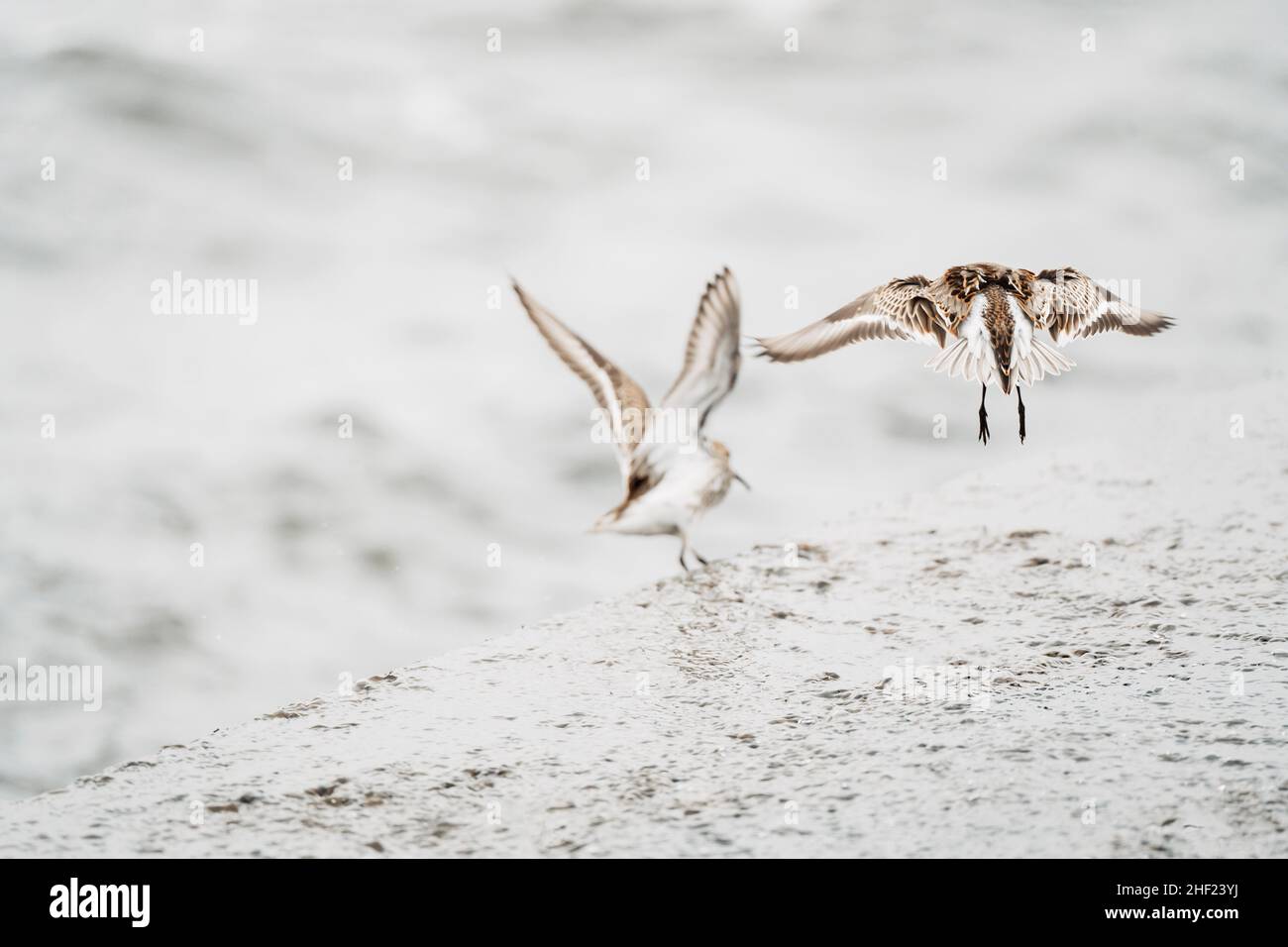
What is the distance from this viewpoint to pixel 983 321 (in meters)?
3.16

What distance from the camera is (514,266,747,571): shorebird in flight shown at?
286 cm

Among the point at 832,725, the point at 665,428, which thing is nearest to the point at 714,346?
the point at 665,428

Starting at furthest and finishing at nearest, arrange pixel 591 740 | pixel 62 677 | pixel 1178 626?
pixel 62 677 < pixel 1178 626 < pixel 591 740

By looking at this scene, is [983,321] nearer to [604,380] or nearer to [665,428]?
[665,428]

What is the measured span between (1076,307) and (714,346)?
102 centimetres

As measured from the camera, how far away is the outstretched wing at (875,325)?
3.25m

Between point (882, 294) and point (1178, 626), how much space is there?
3.43ft

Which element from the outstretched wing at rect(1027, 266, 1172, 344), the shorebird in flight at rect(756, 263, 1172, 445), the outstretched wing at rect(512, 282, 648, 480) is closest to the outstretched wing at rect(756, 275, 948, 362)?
the shorebird in flight at rect(756, 263, 1172, 445)

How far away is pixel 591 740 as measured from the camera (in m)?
2.52

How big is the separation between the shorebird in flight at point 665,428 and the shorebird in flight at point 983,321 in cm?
36

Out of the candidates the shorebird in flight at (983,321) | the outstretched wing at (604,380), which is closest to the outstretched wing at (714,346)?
the outstretched wing at (604,380)

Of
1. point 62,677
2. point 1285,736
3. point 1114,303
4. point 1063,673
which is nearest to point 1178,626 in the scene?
point 1063,673
